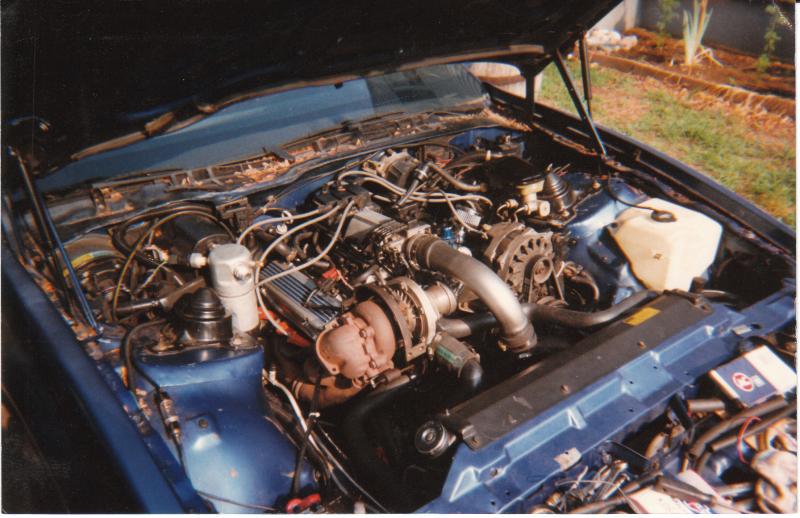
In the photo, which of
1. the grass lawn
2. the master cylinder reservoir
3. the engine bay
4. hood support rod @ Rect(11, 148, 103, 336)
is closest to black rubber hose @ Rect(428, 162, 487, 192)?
the engine bay

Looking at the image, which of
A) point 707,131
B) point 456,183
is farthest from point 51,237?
point 707,131

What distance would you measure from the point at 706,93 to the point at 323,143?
5.40 meters

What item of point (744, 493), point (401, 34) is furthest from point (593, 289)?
point (401, 34)

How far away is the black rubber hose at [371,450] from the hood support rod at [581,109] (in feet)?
5.01

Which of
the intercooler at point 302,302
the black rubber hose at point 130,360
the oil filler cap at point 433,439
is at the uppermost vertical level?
the black rubber hose at point 130,360

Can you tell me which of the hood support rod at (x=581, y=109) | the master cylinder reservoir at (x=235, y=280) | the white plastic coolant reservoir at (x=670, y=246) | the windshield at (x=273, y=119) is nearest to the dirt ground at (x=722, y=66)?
the hood support rod at (x=581, y=109)

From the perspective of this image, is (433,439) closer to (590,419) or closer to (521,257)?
(590,419)

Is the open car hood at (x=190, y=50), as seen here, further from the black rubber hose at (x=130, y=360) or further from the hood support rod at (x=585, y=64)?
the black rubber hose at (x=130, y=360)

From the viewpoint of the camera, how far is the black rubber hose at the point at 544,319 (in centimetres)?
174

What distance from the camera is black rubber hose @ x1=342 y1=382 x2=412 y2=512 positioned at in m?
1.47

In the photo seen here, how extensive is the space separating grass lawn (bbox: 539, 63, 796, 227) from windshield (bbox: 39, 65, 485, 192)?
2.83 meters

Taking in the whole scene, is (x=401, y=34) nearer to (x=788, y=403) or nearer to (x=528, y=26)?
(x=528, y=26)

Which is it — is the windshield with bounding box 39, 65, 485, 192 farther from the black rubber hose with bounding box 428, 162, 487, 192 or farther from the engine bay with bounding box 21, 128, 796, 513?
the black rubber hose with bounding box 428, 162, 487, 192

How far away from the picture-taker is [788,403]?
4.82ft
